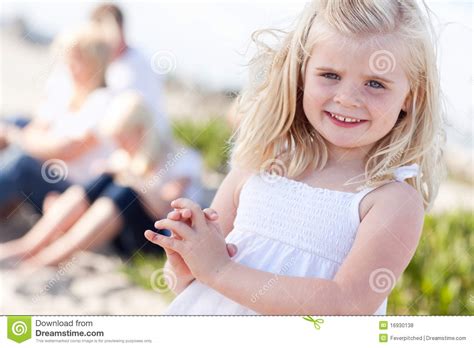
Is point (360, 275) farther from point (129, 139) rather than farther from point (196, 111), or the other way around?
point (196, 111)

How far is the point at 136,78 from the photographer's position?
2.24 meters

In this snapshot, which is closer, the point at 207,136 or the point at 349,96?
the point at 349,96

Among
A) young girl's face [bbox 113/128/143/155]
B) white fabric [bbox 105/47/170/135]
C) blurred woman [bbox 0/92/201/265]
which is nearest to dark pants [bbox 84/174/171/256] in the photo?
blurred woman [bbox 0/92/201/265]

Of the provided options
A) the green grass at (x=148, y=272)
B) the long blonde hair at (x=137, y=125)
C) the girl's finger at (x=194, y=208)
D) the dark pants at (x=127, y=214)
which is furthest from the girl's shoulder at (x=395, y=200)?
the long blonde hair at (x=137, y=125)

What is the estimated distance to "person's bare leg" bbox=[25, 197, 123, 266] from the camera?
2104 millimetres

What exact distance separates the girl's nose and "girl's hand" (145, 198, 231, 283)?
0.83 feet

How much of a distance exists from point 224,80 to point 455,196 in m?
0.90

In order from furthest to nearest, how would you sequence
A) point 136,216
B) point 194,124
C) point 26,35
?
point 26,35, point 194,124, point 136,216

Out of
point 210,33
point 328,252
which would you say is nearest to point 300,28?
point 328,252

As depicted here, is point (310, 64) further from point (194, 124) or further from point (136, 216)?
point (194, 124)

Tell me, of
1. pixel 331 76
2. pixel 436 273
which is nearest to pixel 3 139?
pixel 436 273

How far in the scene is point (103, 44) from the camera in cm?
226

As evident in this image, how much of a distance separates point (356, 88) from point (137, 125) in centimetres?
129

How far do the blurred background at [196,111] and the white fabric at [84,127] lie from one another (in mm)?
216
